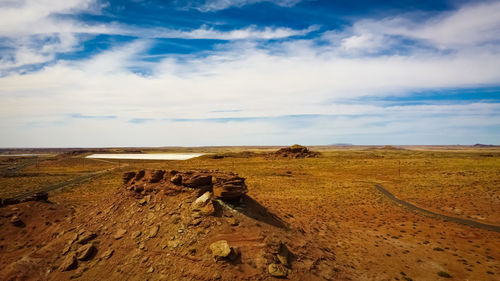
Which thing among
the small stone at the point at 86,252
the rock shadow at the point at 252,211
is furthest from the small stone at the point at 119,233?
the rock shadow at the point at 252,211

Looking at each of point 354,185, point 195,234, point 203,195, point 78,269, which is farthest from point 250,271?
point 354,185

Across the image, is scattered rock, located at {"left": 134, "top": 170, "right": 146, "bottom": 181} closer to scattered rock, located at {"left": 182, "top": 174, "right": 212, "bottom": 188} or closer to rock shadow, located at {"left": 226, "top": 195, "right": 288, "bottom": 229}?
scattered rock, located at {"left": 182, "top": 174, "right": 212, "bottom": 188}

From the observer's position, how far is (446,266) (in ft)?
46.3

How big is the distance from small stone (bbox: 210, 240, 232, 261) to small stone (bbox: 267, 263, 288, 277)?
199cm

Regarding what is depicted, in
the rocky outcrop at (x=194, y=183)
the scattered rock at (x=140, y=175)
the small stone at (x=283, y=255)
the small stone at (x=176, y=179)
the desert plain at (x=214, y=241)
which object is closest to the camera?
the desert plain at (x=214, y=241)

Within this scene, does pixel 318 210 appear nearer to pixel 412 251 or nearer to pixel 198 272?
pixel 412 251

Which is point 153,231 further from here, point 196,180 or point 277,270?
point 277,270

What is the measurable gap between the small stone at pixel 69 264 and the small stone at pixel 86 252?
247 millimetres

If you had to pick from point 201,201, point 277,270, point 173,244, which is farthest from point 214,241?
point 277,270

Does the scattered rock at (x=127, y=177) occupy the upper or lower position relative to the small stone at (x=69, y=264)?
upper

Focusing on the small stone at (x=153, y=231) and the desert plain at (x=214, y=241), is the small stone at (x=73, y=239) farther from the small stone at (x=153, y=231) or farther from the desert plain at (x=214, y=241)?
the small stone at (x=153, y=231)

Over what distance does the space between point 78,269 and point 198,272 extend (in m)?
6.09

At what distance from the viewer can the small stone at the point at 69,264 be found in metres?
11.6

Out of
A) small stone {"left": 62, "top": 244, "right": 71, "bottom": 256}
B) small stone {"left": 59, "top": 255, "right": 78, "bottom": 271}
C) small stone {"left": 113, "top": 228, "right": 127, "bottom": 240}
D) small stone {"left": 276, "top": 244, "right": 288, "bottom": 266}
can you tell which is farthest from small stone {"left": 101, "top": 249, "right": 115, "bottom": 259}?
small stone {"left": 276, "top": 244, "right": 288, "bottom": 266}
